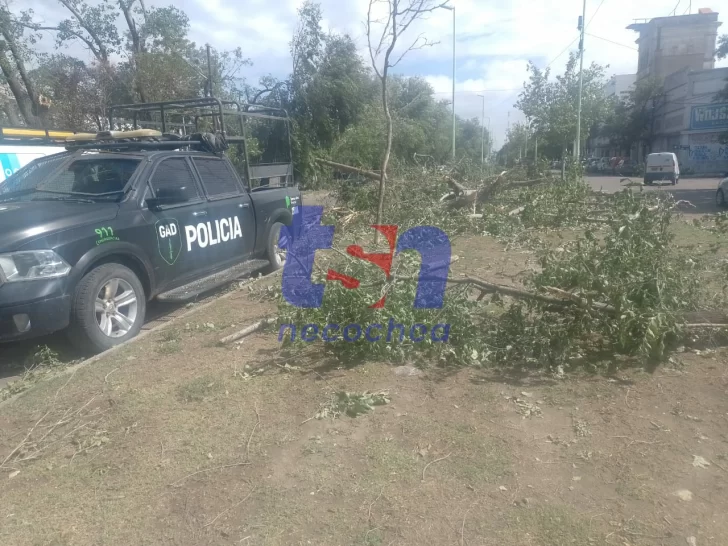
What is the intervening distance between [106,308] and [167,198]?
1.38 m

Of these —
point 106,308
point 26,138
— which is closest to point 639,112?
point 26,138

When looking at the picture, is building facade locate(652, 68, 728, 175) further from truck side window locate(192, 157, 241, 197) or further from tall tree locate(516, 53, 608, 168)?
truck side window locate(192, 157, 241, 197)

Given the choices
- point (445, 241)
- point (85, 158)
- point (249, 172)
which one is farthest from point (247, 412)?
point (445, 241)

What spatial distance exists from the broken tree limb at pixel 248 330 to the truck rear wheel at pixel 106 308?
1066 millimetres

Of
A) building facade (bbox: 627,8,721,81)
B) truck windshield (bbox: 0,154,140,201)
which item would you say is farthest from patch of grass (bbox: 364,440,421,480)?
building facade (bbox: 627,8,721,81)

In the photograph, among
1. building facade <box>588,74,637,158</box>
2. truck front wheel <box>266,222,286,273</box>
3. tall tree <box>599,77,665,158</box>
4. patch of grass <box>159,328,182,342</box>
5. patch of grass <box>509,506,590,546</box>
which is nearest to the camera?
patch of grass <box>509,506,590,546</box>

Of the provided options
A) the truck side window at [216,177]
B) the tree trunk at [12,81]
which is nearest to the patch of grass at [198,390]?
the truck side window at [216,177]

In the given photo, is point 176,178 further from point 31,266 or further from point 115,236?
point 31,266

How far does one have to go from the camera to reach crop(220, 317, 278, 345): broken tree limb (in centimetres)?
508

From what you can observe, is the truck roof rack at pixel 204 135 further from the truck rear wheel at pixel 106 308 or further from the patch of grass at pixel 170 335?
the patch of grass at pixel 170 335

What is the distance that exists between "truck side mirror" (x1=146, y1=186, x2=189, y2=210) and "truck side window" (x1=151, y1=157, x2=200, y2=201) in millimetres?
38

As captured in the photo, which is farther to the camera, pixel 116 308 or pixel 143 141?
pixel 143 141

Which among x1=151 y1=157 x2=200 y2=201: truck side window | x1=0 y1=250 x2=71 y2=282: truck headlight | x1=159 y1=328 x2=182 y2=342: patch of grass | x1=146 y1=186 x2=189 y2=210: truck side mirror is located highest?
x1=151 y1=157 x2=200 y2=201: truck side window

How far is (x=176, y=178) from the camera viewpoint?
20.9 feet
